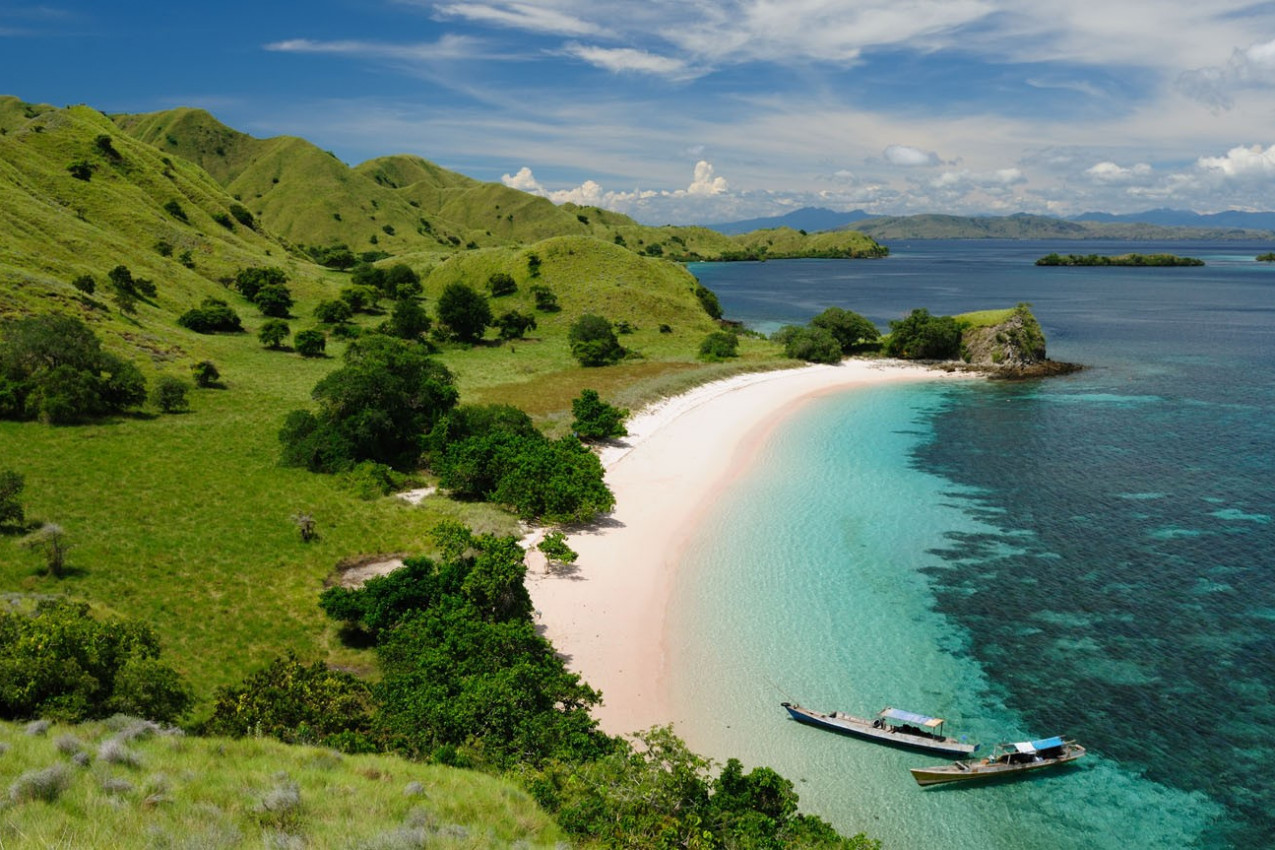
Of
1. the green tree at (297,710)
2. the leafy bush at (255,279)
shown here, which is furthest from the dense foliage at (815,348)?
the green tree at (297,710)

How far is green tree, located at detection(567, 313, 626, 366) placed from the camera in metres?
76.0

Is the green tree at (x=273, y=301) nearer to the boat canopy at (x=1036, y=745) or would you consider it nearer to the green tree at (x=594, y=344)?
the green tree at (x=594, y=344)

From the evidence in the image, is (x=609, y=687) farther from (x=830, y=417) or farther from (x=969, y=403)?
(x=969, y=403)

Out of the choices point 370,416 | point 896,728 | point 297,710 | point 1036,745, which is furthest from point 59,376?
point 1036,745

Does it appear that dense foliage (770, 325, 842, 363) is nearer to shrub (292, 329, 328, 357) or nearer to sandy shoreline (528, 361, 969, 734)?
sandy shoreline (528, 361, 969, 734)

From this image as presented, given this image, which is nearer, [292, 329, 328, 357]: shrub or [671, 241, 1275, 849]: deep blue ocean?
[671, 241, 1275, 849]: deep blue ocean

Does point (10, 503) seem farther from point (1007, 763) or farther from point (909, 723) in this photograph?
point (1007, 763)

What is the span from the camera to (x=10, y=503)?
86.2 feet

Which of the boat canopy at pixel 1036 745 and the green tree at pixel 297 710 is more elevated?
the green tree at pixel 297 710

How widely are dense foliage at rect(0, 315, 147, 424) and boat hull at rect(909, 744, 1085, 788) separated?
47402mm

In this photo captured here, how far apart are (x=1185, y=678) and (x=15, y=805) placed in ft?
107

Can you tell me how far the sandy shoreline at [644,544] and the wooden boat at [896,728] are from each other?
4768 millimetres

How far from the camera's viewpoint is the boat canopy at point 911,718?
832 inches

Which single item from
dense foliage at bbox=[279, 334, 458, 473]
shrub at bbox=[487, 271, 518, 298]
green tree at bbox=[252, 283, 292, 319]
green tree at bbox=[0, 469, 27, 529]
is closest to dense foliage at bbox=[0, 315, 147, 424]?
dense foliage at bbox=[279, 334, 458, 473]
